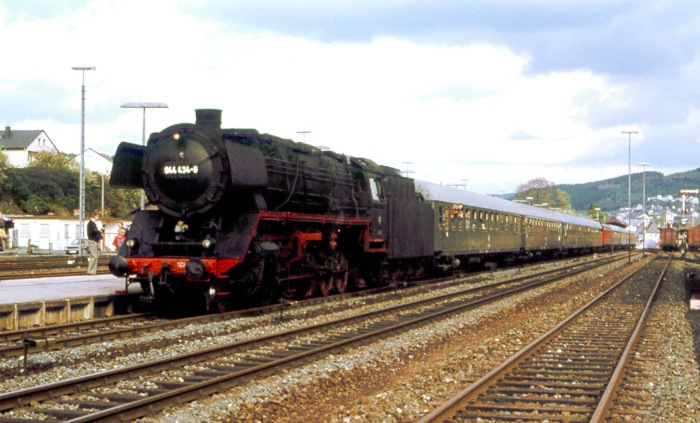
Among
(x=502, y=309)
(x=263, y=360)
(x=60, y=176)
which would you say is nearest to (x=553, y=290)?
(x=502, y=309)

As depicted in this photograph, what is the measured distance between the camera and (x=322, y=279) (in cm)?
1770

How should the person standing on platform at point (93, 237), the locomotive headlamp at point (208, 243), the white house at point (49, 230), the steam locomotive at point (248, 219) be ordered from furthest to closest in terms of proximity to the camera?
the white house at point (49, 230)
the person standing on platform at point (93, 237)
the steam locomotive at point (248, 219)
the locomotive headlamp at point (208, 243)

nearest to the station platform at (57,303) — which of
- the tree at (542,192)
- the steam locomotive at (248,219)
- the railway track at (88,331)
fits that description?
the steam locomotive at (248,219)

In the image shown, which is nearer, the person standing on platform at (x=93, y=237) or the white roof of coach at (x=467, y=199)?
the person standing on platform at (x=93, y=237)

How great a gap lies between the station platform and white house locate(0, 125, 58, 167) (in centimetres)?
9178

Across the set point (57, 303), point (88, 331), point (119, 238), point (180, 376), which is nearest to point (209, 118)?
point (57, 303)

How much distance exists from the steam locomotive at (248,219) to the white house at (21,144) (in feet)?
301

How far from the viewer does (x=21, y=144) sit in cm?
10375

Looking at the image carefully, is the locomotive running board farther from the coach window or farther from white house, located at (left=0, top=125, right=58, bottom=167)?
white house, located at (left=0, top=125, right=58, bottom=167)

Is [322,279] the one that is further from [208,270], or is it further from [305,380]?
[305,380]

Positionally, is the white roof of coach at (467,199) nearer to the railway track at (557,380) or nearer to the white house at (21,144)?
the railway track at (557,380)

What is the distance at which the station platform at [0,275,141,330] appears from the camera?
12318 mm

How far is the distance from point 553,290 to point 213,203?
42.3ft

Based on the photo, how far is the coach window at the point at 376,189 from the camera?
19.7 meters
